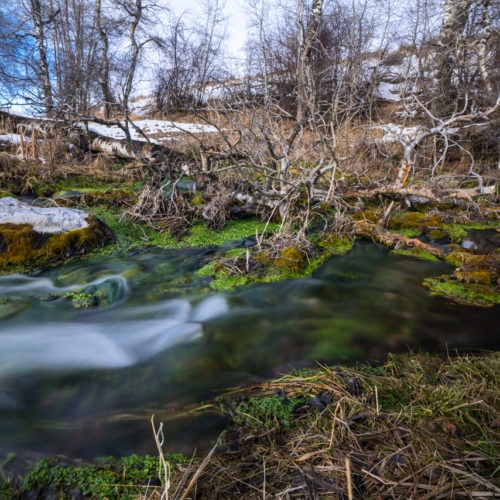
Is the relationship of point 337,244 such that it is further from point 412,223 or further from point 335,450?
point 335,450

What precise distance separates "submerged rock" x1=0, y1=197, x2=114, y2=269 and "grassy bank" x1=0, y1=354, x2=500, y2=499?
2.99 m

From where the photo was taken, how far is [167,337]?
2.94 meters

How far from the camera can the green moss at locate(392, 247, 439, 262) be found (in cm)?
468

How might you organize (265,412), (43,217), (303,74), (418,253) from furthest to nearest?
1. (303,74)
2. (418,253)
3. (43,217)
4. (265,412)

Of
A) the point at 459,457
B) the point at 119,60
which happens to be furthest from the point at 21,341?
the point at 119,60

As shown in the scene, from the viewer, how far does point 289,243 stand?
441 cm

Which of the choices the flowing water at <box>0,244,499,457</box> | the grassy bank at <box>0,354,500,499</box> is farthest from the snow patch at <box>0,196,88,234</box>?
the grassy bank at <box>0,354,500,499</box>

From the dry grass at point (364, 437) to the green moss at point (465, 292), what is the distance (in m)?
1.22

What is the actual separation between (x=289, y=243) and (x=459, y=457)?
3.18 meters

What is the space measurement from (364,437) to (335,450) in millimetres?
181

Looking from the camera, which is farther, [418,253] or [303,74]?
[303,74]

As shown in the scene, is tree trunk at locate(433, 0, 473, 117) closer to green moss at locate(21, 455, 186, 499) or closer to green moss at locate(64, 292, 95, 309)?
green moss at locate(64, 292, 95, 309)

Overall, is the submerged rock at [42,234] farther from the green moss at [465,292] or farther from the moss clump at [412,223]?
the moss clump at [412,223]

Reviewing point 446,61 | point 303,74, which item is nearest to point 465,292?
point 303,74
